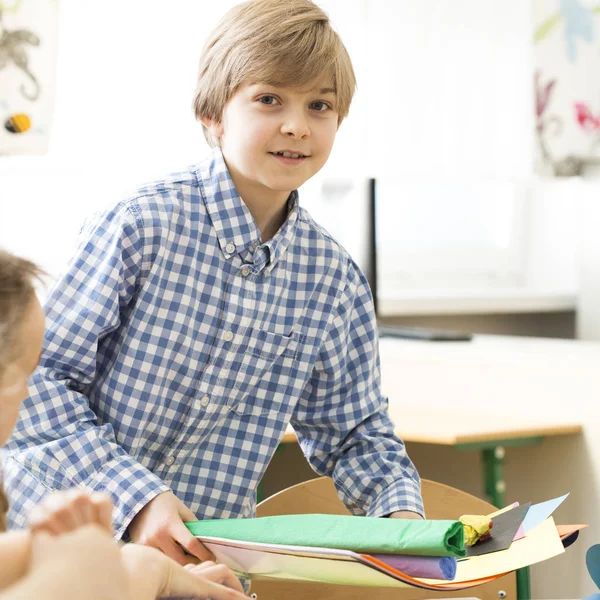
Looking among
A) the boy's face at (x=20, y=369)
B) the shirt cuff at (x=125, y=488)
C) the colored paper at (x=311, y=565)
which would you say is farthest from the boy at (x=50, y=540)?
the shirt cuff at (x=125, y=488)

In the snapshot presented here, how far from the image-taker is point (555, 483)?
6.29 ft

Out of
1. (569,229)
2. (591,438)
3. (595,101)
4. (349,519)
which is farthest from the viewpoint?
(569,229)

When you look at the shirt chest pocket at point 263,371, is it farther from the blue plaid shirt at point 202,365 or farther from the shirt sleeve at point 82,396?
the shirt sleeve at point 82,396

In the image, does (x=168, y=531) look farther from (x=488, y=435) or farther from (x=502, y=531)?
(x=488, y=435)

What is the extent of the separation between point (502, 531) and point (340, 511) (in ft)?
1.91

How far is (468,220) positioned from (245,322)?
81.0 inches

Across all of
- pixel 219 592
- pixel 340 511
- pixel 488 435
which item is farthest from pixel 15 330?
pixel 488 435

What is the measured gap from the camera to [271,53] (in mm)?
1069

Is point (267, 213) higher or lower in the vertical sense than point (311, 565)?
higher

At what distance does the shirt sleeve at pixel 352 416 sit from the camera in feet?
3.83

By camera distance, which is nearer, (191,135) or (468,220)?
(191,135)

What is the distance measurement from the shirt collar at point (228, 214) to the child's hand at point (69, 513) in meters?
0.62

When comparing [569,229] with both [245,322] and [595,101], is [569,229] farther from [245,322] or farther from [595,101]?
[245,322]

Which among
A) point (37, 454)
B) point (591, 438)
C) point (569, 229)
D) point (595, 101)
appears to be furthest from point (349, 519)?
point (569, 229)
